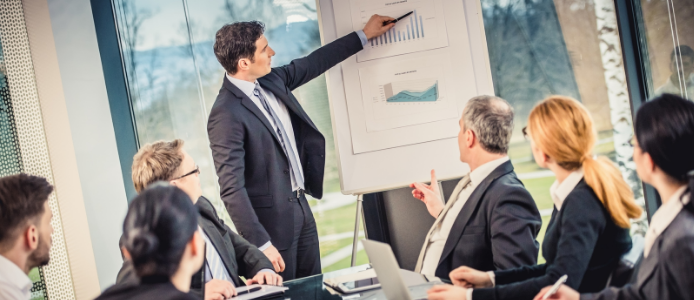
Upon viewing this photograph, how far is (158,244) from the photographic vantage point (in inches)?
50.1

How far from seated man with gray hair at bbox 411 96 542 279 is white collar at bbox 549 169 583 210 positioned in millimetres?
347

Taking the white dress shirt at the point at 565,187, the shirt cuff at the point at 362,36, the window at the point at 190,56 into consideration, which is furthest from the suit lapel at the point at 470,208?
the window at the point at 190,56

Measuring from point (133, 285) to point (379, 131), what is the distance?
191 centimetres

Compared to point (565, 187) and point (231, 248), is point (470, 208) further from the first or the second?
point (231, 248)

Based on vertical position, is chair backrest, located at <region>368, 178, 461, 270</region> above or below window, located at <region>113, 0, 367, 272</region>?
below

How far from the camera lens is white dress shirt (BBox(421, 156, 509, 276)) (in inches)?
80.1

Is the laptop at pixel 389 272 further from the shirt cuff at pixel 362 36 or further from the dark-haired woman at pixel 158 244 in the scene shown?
the shirt cuff at pixel 362 36

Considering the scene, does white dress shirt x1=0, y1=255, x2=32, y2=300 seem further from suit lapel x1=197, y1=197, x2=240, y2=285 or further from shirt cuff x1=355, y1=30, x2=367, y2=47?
shirt cuff x1=355, y1=30, x2=367, y2=47

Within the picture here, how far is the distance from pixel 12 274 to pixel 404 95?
2008mm

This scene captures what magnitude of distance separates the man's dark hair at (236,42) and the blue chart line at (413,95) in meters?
0.76

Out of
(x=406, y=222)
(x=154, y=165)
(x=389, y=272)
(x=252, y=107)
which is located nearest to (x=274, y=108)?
(x=252, y=107)

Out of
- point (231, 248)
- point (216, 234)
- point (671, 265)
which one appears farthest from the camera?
point (231, 248)

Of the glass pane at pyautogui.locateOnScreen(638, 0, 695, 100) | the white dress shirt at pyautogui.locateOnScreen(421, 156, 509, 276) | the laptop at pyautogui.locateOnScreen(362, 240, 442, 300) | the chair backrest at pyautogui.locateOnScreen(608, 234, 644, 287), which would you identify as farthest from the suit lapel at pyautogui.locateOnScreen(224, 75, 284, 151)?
the glass pane at pyautogui.locateOnScreen(638, 0, 695, 100)

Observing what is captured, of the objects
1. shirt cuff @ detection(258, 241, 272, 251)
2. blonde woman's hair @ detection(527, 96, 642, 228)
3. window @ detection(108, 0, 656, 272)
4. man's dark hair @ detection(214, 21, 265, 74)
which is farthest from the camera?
window @ detection(108, 0, 656, 272)
